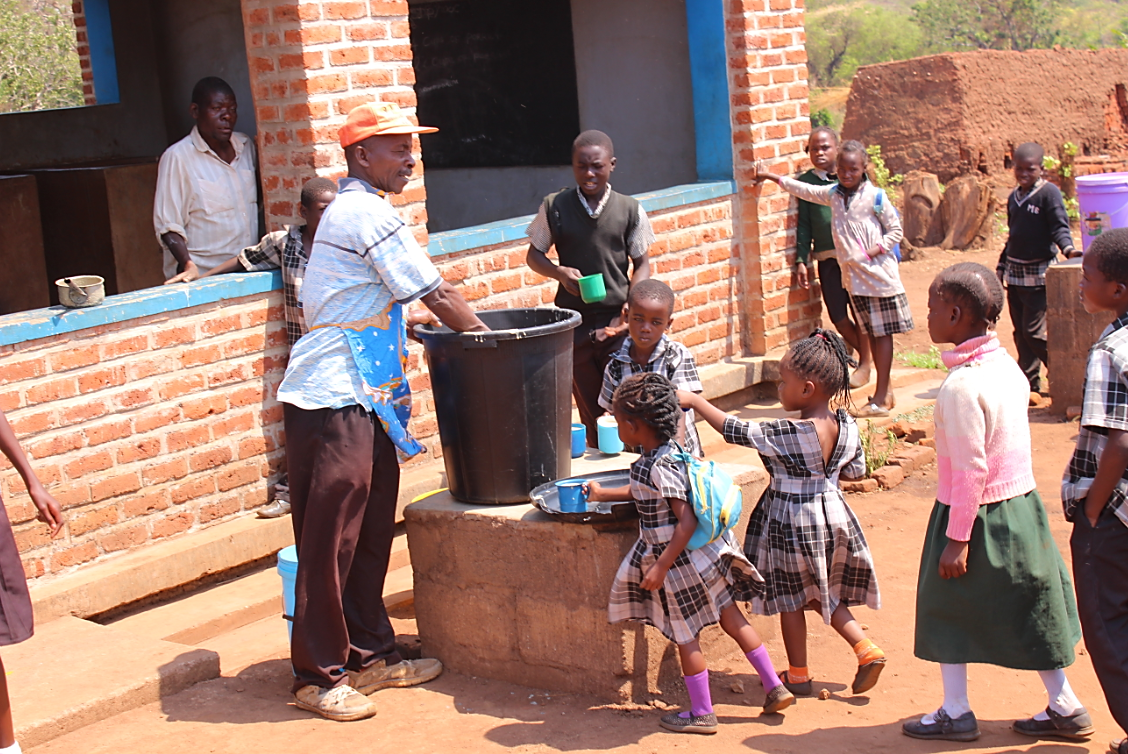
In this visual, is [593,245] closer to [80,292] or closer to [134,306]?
[134,306]

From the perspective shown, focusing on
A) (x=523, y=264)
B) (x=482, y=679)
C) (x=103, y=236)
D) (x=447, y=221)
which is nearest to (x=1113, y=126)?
(x=447, y=221)

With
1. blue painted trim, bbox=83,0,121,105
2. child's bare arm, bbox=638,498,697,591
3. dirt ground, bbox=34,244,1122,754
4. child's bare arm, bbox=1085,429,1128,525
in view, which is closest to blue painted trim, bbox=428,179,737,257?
dirt ground, bbox=34,244,1122,754

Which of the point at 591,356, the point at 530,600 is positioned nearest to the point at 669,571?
the point at 530,600

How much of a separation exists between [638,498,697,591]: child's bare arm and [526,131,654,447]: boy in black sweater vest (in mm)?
1938

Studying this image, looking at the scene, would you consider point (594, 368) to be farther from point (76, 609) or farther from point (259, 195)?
point (76, 609)

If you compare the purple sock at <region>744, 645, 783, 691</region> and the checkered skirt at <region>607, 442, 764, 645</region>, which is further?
the purple sock at <region>744, 645, 783, 691</region>

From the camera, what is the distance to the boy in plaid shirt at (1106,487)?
10.7ft

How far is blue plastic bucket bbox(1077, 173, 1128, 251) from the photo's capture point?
24.8ft

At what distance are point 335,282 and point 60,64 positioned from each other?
14365mm

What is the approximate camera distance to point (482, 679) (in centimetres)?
440

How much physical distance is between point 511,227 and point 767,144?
2143 mm

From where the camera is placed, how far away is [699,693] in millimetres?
3832

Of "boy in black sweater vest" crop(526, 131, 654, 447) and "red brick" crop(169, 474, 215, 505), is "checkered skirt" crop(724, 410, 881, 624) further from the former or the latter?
"red brick" crop(169, 474, 215, 505)

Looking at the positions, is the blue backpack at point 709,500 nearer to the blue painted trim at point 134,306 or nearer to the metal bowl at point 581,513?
the metal bowl at point 581,513
